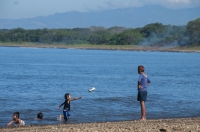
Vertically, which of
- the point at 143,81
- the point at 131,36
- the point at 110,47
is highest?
the point at 131,36

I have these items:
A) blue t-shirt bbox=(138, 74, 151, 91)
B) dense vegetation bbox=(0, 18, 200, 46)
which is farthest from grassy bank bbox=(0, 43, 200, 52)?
blue t-shirt bbox=(138, 74, 151, 91)

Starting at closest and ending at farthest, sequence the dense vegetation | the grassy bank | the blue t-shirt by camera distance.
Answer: the blue t-shirt
the grassy bank
the dense vegetation

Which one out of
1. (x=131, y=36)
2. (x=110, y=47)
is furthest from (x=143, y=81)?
(x=110, y=47)

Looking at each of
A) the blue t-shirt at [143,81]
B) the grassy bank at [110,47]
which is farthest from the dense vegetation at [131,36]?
the blue t-shirt at [143,81]

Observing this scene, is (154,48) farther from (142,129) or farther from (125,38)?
(142,129)

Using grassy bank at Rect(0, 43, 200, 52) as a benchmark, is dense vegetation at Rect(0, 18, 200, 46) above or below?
above

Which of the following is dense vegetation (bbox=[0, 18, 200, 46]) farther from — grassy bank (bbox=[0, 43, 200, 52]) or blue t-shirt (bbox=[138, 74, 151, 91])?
blue t-shirt (bbox=[138, 74, 151, 91])

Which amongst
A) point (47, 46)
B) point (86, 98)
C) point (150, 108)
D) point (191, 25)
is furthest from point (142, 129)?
point (47, 46)

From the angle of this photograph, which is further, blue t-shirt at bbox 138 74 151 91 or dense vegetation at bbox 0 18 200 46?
dense vegetation at bbox 0 18 200 46

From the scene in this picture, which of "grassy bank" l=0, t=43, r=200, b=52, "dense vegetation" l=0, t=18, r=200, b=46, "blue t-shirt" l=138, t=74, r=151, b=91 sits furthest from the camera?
"dense vegetation" l=0, t=18, r=200, b=46

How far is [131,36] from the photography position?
503ft

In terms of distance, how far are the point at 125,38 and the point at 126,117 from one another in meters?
136

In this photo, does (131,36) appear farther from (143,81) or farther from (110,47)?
(143,81)

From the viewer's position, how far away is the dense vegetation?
13962cm
